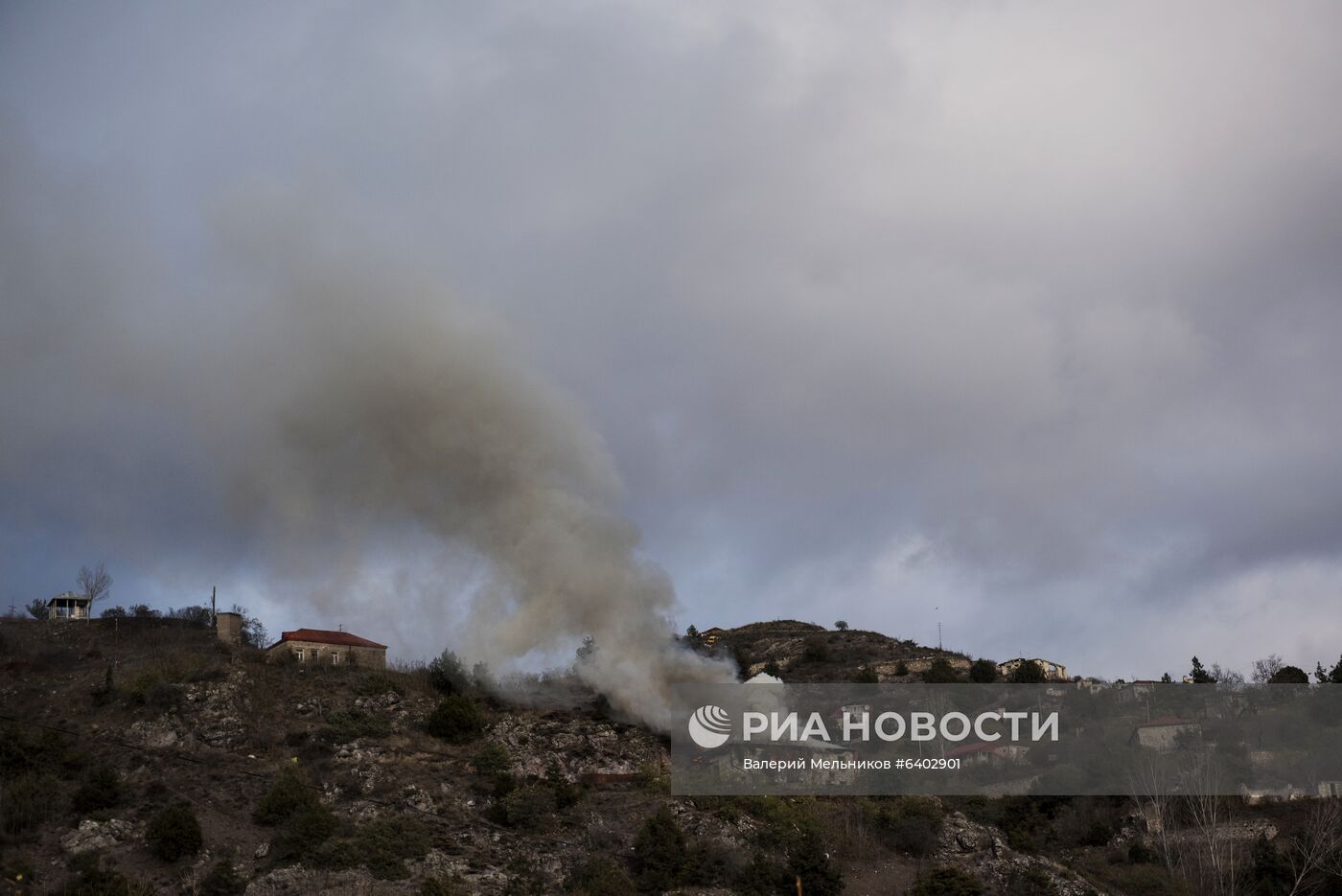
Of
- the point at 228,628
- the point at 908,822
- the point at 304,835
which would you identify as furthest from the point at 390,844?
the point at 228,628

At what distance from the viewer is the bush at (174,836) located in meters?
52.1

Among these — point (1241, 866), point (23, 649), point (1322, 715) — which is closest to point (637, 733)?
point (1241, 866)

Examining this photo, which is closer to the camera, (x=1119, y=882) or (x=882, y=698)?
(x=1119, y=882)

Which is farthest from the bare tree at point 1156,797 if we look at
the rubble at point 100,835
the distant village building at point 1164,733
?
the rubble at point 100,835

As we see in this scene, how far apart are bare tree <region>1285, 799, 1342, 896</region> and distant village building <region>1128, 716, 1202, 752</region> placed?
13492 millimetres

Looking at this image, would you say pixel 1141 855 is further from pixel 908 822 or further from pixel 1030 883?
pixel 908 822

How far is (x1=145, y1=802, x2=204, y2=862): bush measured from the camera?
52094 mm

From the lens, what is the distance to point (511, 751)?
6625 centimetres

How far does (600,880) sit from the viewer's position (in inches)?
2021

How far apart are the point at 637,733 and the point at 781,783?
31.7ft

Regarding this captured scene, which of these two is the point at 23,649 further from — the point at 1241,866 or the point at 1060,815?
the point at 1241,866

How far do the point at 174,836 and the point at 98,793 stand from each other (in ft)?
20.5

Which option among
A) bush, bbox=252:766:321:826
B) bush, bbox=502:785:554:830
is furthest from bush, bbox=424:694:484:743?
bush, bbox=252:766:321:826

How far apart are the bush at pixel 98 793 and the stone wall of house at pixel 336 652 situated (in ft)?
72.0
